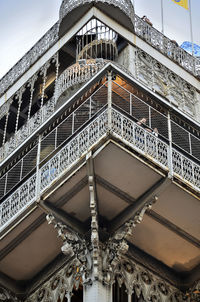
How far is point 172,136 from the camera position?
24.8m

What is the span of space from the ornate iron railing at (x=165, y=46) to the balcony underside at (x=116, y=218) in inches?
346

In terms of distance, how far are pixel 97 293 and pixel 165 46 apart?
39.8 ft

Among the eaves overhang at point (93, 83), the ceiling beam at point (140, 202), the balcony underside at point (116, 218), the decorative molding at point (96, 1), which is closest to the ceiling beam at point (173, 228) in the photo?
the balcony underside at point (116, 218)

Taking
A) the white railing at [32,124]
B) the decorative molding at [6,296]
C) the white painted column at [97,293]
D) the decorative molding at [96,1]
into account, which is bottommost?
the white painted column at [97,293]

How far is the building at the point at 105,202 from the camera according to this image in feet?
70.4

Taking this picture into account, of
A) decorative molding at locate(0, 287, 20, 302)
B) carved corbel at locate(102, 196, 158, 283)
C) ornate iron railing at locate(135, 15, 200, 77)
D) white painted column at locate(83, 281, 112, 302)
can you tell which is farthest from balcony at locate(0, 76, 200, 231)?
ornate iron railing at locate(135, 15, 200, 77)

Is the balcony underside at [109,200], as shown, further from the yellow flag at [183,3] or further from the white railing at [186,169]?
the yellow flag at [183,3]

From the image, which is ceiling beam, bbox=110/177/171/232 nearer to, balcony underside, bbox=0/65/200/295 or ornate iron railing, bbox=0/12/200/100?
balcony underside, bbox=0/65/200/295

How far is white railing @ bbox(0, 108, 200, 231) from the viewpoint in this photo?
21.5 metres

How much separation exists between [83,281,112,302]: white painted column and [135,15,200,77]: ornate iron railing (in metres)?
11.2

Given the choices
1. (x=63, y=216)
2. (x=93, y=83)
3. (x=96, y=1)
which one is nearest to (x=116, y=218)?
(x=63, y=216)

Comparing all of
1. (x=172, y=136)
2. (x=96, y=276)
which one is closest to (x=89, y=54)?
(x=172, y=136)

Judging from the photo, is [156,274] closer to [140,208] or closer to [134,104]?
[140,208]

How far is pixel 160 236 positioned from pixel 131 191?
1941mm
